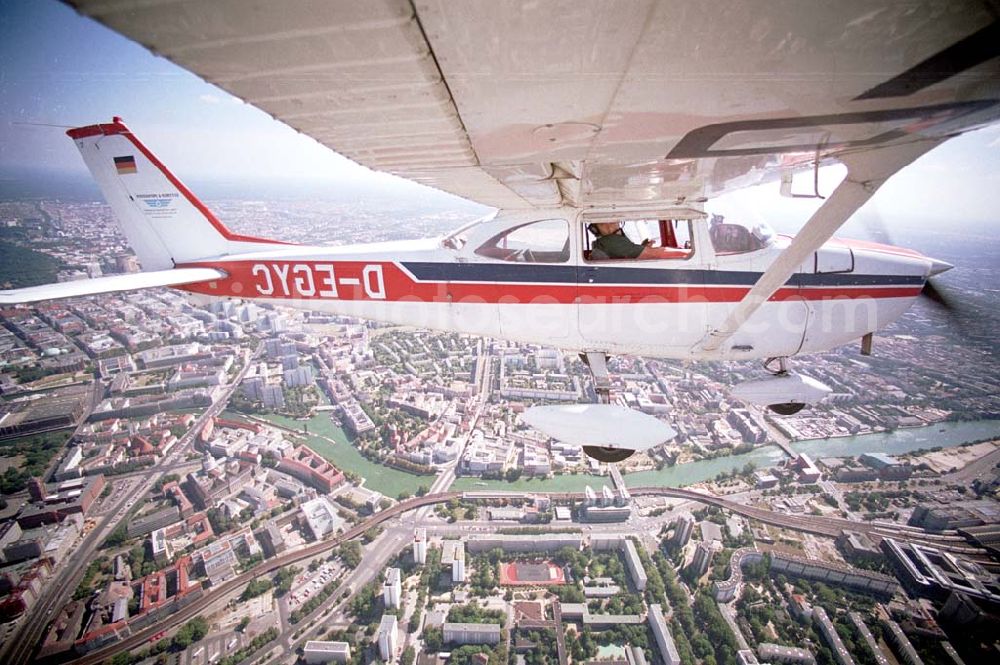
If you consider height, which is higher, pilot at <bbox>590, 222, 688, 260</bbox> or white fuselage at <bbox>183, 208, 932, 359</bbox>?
pilot at <bbox>590, 222, 688, 260</bbox>

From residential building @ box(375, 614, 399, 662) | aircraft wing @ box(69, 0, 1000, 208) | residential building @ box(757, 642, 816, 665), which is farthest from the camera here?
residential building @ box(375, 614, 399, 662)

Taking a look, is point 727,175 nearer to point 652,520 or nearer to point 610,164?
point 610,164

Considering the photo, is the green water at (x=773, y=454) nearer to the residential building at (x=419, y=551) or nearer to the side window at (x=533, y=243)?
the residential building at (x=419, y=551)

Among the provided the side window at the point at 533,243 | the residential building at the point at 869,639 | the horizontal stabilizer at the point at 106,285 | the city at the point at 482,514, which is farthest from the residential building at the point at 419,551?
the residential building at the point at 869,639

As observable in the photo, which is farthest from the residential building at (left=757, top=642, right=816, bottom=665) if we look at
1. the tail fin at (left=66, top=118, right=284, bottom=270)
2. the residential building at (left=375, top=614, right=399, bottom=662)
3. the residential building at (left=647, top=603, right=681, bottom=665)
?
the tail fin at (left=66, top=118, right=284, bottom=270)

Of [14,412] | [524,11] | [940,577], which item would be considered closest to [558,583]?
[940,577]

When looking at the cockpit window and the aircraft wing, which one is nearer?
the aircraft wing

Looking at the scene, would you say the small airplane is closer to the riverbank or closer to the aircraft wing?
the aircraft wing
